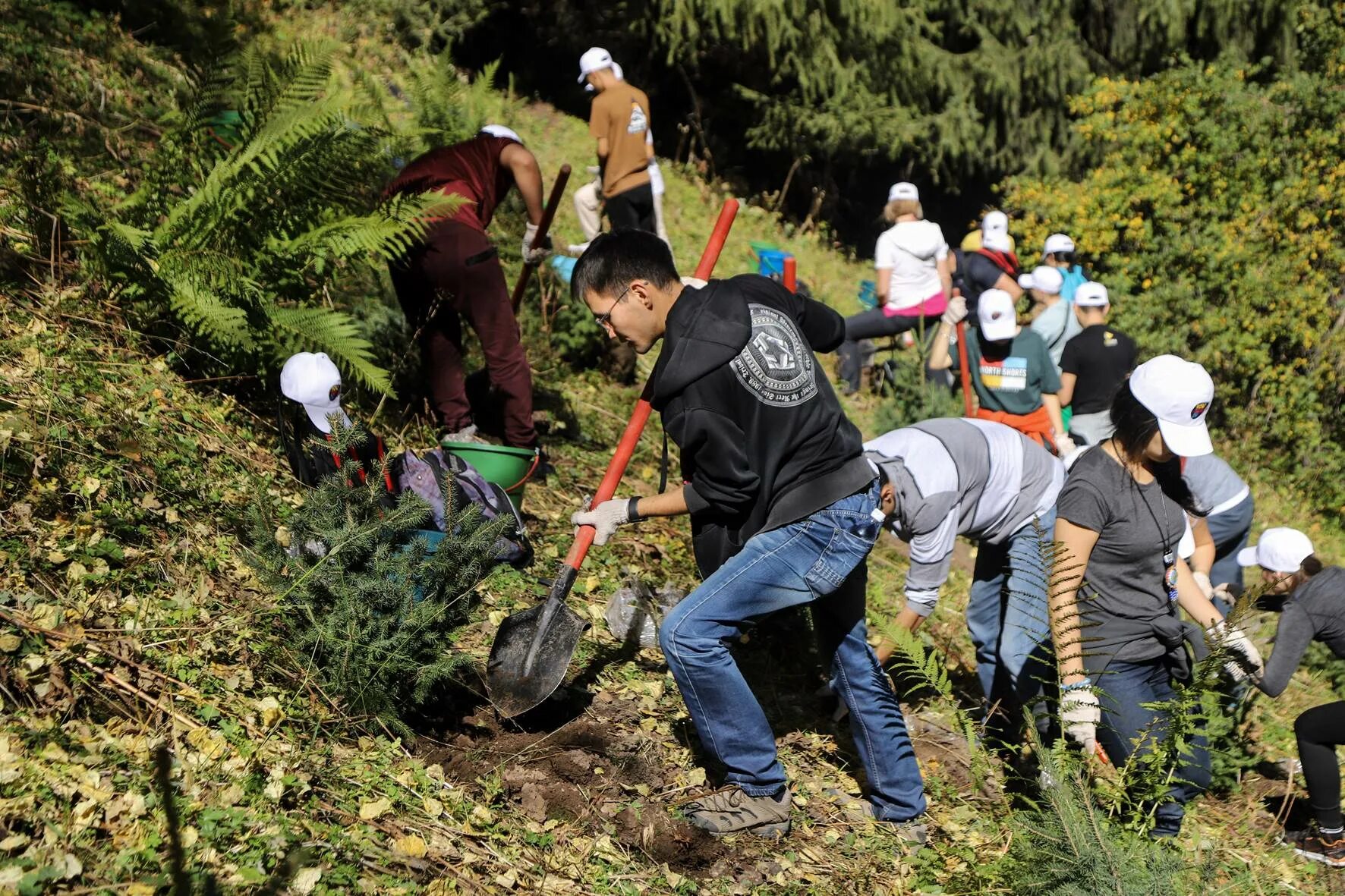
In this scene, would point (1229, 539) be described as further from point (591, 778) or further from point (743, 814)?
point (591, 778)

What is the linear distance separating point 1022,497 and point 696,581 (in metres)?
1.78

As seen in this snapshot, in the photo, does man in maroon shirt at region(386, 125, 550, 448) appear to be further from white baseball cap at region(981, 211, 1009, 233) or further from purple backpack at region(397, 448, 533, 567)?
white baseball cap at region(981, 211, 1009, 233)

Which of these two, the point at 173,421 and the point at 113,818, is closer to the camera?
the point at 113,818

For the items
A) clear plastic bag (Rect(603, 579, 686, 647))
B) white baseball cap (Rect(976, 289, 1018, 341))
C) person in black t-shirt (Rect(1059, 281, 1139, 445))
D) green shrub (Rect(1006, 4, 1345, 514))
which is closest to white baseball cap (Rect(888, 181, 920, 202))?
person in black t-shirt (Rect(1059, 281, 1139, 445))

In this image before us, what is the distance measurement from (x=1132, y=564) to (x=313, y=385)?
2.99m

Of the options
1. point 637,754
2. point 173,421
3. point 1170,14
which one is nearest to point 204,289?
point 173,421

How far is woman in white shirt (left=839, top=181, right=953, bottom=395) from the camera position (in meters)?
8.08

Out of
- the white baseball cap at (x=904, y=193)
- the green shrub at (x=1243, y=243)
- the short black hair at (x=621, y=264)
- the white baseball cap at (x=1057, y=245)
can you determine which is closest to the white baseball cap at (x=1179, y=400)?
the short black hair at (x=621, y=264)

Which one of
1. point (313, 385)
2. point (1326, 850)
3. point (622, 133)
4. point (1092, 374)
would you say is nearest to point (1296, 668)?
point (1326, 850)

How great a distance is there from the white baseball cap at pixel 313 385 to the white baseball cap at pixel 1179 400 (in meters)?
2.78

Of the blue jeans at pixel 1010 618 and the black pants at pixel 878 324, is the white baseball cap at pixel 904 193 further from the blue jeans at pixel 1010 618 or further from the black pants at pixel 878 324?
the blue jeans at pixel 1010 618

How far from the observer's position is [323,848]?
115 inches

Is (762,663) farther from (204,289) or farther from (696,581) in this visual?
(204,289)

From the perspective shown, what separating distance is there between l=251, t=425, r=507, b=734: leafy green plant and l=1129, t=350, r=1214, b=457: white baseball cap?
2350 millimetres
